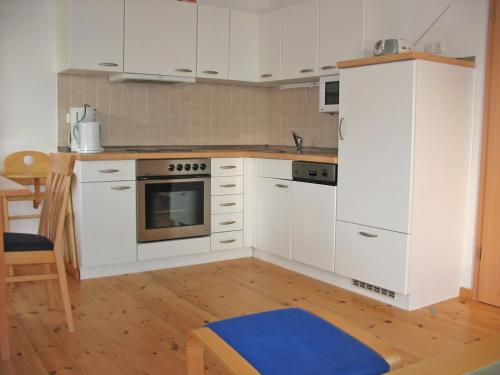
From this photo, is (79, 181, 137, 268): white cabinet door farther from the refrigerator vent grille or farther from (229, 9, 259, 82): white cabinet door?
the refrigerator vent grille

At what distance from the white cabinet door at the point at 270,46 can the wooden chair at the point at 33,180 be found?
1.98 meters

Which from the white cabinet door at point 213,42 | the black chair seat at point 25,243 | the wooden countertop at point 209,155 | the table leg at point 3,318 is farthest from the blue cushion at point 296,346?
the white cabinet door at point 213,42

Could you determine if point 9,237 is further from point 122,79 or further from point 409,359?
point 409,359

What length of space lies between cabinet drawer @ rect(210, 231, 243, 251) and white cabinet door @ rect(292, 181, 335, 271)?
0.60 metres

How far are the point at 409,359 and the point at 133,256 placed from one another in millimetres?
2212

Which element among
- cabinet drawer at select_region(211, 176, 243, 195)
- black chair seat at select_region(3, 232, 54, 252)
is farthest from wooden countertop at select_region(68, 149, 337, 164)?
black chair seat at select_region(3, 232, 54, 252)

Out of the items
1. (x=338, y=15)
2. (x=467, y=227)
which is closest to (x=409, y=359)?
(x=467, y=227)

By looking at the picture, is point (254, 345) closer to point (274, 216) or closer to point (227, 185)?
point (274, 216)

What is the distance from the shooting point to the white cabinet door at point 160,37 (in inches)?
168

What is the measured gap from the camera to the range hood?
4.30m

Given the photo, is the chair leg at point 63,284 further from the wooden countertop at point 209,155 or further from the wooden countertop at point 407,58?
the wooden countertop at point 407,58

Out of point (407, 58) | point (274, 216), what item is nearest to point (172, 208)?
point (274, 216)

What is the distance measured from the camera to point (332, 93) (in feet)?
13.8

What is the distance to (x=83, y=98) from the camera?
4.48m
